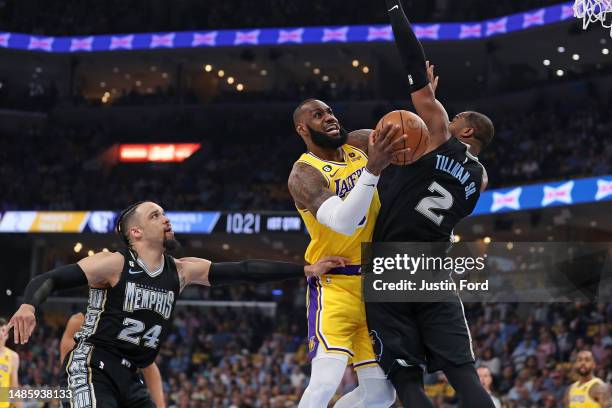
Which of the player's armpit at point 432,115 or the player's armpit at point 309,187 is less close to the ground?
the player's armpit at point 432,115

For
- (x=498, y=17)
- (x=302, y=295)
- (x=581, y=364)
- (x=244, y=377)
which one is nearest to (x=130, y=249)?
(x=581, y=364)

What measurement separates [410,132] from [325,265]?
1164mm

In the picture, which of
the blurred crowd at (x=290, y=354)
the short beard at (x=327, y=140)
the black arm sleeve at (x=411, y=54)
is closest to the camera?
the black arm sleeve at (x=411, y=54)

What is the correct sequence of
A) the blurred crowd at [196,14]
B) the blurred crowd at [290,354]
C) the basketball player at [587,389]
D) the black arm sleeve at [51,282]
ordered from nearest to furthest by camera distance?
the black arm sleeve at [51,282]
the basketball player at [587,389]
the blurred crowd at [290,354]
the blurred crowd at [196,14]

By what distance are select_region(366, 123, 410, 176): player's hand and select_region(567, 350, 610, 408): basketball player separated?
6.07 metres

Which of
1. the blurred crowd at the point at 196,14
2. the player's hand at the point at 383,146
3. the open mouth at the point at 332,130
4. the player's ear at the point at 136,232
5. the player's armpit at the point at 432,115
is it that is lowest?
the player's ear at the point at 136,232

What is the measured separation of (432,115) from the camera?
5.91 meters

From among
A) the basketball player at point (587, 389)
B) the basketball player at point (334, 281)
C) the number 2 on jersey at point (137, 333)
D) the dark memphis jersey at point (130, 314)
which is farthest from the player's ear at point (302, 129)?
the basketball player at point (587, 389)

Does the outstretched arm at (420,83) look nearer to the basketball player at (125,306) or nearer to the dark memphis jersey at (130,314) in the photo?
the basketball player at (125,306)

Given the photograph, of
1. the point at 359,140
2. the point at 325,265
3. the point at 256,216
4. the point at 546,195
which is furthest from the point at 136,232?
the point at 256,216

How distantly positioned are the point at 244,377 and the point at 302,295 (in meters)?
6.31

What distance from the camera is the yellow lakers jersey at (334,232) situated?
6383 millimetres

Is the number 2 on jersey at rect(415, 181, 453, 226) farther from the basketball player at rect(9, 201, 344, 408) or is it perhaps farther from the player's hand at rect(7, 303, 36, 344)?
the player's hand at rect(7, 303, 36, 344)

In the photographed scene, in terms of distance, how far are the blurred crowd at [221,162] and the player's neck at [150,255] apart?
55.5 ft
